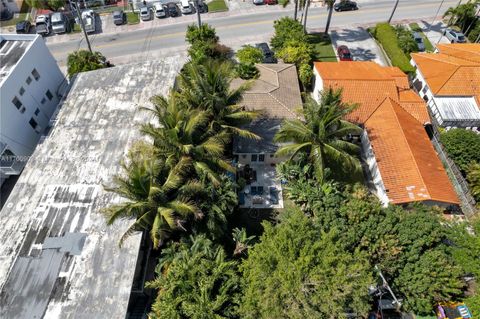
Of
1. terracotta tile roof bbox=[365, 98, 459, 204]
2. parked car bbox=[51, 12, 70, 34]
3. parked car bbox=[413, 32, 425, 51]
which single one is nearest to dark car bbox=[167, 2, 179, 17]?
parked car bbox=[51, 12, 70, 34]

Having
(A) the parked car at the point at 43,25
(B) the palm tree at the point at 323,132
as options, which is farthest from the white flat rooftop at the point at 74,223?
(A) the parked car at the point at 43,25

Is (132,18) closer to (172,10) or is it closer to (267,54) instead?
(172,10)

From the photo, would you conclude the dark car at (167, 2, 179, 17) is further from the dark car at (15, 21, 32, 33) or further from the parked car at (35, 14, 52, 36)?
the dark car at (15, 21, 32, 33)

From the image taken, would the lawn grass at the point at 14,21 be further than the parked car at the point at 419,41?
Yes

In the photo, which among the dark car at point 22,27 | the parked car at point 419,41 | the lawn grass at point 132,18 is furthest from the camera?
the lawn grass at point 132,18

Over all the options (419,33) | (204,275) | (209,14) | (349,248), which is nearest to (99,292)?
(204,275)

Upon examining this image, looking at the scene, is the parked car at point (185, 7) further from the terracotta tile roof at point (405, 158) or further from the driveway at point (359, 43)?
the terracotta tile roof at point (405, 158)

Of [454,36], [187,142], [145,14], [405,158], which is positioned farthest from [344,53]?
[145,14]
